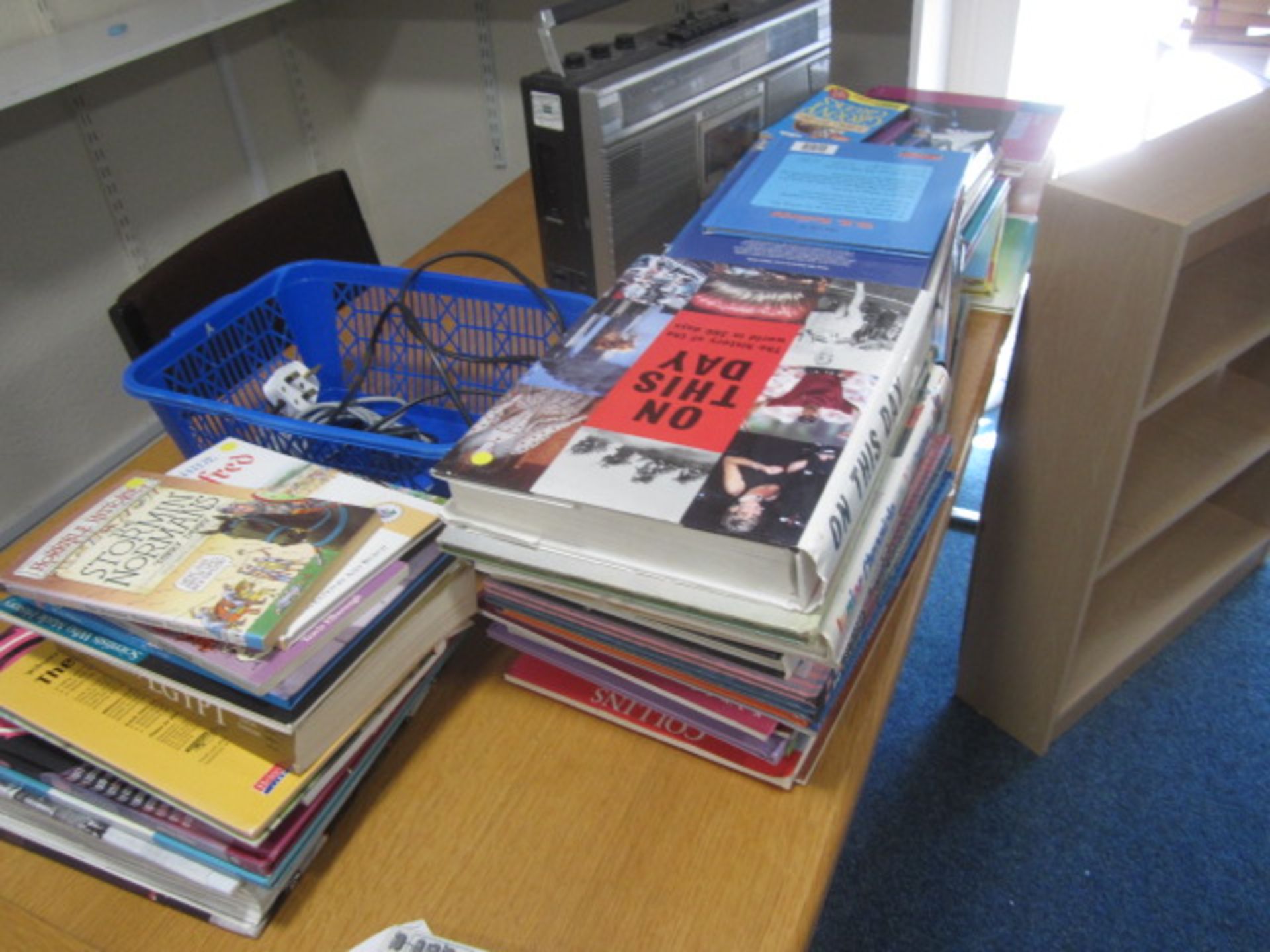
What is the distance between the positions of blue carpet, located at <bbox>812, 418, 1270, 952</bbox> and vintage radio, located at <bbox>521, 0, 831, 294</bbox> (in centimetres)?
93

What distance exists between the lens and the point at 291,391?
2.88 ft

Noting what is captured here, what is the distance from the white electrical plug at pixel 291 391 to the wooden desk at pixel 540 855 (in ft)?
1.13

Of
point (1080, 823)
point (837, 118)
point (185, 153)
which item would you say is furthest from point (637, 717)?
point (185, 153)

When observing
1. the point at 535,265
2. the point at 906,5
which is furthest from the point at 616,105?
the point at 906,5

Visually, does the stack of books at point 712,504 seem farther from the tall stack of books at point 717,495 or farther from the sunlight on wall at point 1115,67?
the sunlight on wall at point 1115,67

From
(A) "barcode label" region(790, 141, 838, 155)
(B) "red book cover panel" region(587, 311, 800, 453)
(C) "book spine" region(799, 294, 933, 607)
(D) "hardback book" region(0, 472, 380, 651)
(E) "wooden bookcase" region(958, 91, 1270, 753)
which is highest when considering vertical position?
(A) "barcode label" region(790, 141, 838, 155)

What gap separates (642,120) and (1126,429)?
0.60 metres

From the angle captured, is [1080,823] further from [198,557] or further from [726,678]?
[198,557]

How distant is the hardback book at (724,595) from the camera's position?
54 cm

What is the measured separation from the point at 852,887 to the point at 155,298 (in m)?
1.21

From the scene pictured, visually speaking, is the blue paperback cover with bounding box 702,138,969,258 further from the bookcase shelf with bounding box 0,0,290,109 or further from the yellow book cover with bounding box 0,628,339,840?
the bookcase shelf with bounding box 0,0,290,109

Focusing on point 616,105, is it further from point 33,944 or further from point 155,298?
Answer: point 33,944

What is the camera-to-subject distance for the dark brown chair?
1.11m

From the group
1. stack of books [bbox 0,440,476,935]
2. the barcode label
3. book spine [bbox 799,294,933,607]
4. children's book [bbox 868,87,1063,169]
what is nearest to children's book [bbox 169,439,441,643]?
stack of books [bbox 0,440,476,935]
